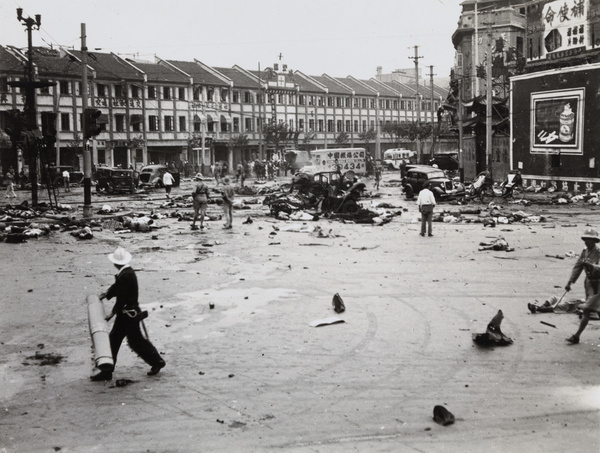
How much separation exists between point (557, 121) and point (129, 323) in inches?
1463

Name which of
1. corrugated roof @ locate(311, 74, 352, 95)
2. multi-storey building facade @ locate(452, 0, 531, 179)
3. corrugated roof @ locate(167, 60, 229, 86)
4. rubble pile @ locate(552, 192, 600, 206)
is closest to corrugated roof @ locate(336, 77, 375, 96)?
corrugated roof @ locate(311, 74, 352, 95)

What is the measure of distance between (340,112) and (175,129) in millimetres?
30624

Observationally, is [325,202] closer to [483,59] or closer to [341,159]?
[341,159]

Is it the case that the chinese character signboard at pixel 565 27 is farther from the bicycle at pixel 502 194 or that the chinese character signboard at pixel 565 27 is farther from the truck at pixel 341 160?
the truck at pixel 341 160

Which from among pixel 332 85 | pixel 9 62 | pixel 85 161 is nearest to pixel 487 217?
pixel 85 161

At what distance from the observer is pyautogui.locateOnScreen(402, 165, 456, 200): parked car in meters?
34.0

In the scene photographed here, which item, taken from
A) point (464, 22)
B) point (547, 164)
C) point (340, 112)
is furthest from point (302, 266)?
point (340, 112)

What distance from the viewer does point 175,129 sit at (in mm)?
72812

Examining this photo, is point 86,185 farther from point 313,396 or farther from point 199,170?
point 199,170

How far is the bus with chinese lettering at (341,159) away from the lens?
5289cm

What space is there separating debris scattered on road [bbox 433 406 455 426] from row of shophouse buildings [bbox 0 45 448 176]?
46319 mm

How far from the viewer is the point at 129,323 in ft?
27.2

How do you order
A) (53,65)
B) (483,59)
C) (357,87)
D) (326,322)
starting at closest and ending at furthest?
(326,322)
(53,65)
(483,59)
(357,87)

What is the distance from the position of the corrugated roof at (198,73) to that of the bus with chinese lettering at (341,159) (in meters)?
25.9
